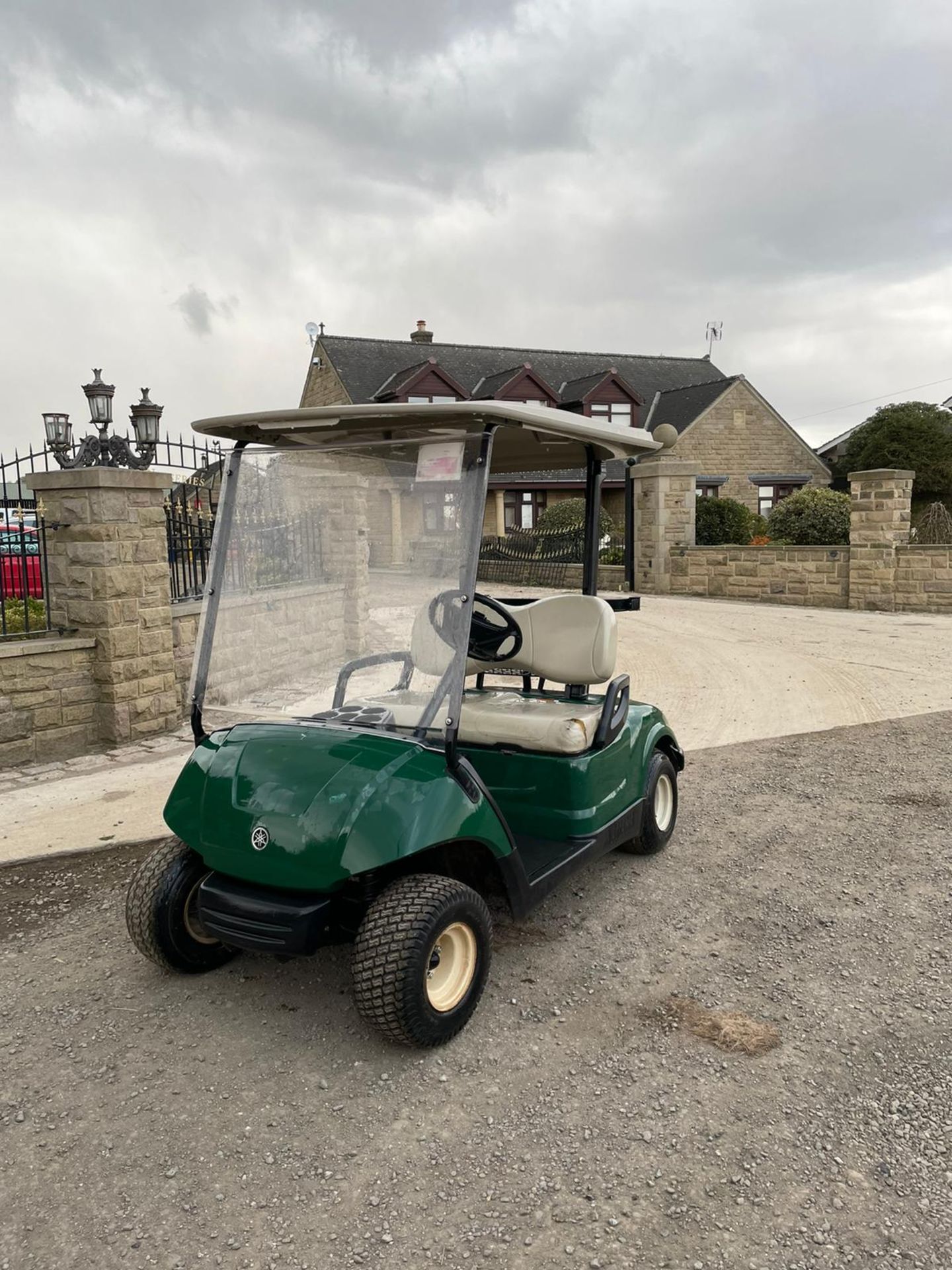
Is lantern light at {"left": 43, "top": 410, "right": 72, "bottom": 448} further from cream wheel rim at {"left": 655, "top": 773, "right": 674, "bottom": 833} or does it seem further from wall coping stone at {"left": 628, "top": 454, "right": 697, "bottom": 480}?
wall coping stone at {"left": 628, "top": 454, "right": 697, "bottom": 480}

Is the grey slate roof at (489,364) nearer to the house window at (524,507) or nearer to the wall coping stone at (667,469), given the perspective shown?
the house window at (524,507)

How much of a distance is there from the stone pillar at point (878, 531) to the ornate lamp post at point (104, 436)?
983 centimetres

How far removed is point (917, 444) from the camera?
96.6 feet

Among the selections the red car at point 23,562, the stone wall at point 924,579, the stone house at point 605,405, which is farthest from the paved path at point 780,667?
the stone house at point 605,405

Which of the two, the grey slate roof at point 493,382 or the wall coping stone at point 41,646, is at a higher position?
the grey slate roof at point 493,382

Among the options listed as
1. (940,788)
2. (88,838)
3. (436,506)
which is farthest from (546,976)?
(940,788)

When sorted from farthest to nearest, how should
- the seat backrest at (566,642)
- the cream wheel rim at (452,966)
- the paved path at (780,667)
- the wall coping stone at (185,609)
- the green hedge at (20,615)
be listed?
the paved path at (780,667) → the wall coping stone at (185,609) → the green hedge at (20,615) → the seat backrest at (566,642) → the cream wheel rim at (452,966)

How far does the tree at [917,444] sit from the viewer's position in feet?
96.3

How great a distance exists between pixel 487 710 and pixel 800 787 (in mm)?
2412

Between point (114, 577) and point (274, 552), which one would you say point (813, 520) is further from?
point (274, 552)

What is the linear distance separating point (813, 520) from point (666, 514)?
8.28ft

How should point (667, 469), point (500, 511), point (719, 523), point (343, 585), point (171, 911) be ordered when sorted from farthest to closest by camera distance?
point (500, 511) → point (719, 523) → point (667, 469) → point (343, 585) → point (171, 911)

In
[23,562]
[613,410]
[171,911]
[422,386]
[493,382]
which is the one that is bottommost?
[171,911]

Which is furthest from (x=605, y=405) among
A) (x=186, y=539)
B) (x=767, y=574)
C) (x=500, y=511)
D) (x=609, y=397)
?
(x=186, y=539)
